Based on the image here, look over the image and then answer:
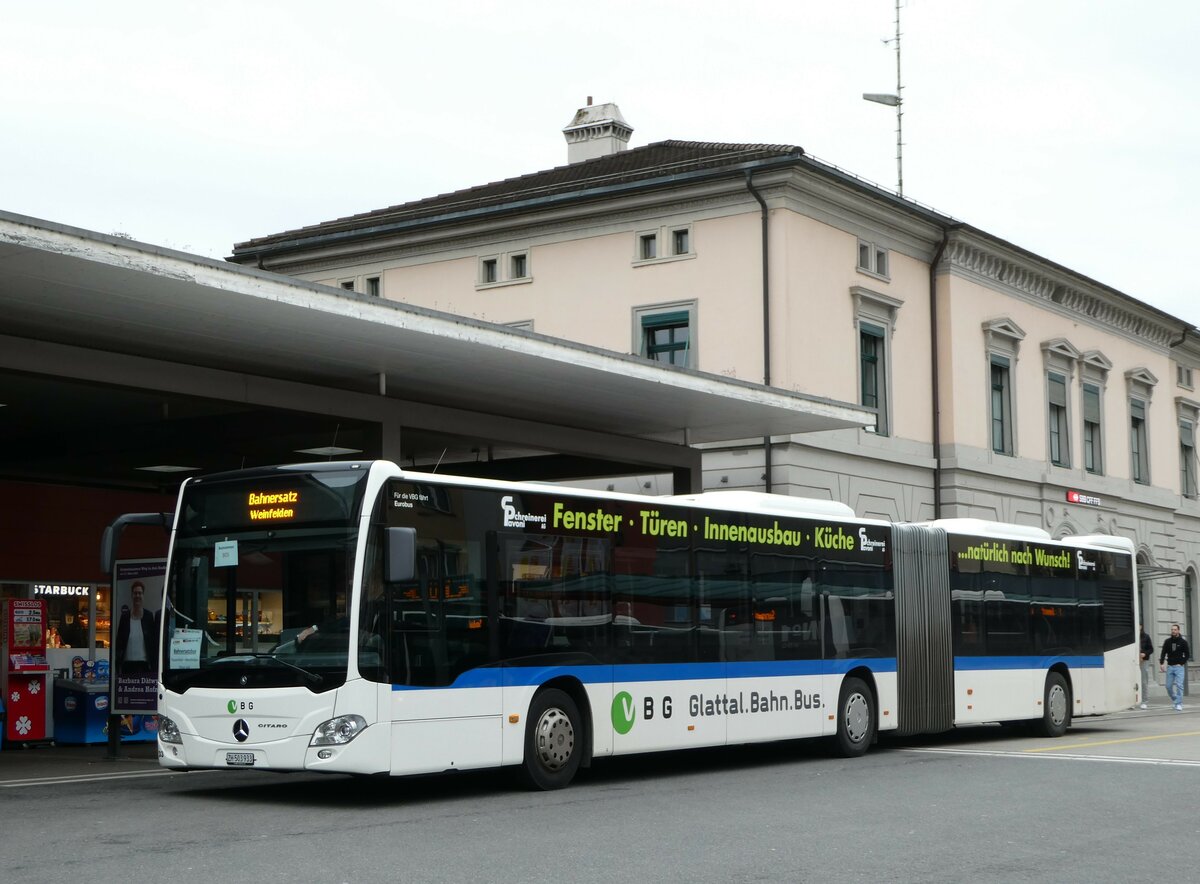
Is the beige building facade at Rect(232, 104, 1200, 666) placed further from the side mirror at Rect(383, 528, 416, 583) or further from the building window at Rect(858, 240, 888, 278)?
the side mirror at Rect(383, 528, 416, 583)

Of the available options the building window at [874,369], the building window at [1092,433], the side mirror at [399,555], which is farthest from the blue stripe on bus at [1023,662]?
the building window at [1092,433]

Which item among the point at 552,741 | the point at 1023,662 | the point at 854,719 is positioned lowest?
the point at 854,719

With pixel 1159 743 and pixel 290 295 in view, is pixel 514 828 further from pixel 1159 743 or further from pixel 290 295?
pixel 1159 743

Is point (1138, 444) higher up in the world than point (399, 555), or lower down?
higher up

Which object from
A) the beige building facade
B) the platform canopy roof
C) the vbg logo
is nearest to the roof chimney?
the beige building facade

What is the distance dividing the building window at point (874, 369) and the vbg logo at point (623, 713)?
1901 cm

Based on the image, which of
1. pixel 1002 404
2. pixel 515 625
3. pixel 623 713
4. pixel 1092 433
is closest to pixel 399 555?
pixel 515 625

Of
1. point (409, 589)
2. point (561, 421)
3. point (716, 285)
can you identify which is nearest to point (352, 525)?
point (409, 589)

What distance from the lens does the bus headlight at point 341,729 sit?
12500 millimetres

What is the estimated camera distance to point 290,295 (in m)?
15.8

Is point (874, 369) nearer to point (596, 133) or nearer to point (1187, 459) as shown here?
point (596, 133)

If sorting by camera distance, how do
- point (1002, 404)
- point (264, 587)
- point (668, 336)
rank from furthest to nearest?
point (1002, 404)
point (668, 336)
point (264, 587)

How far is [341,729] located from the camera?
12508mm

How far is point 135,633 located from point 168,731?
514 cm
